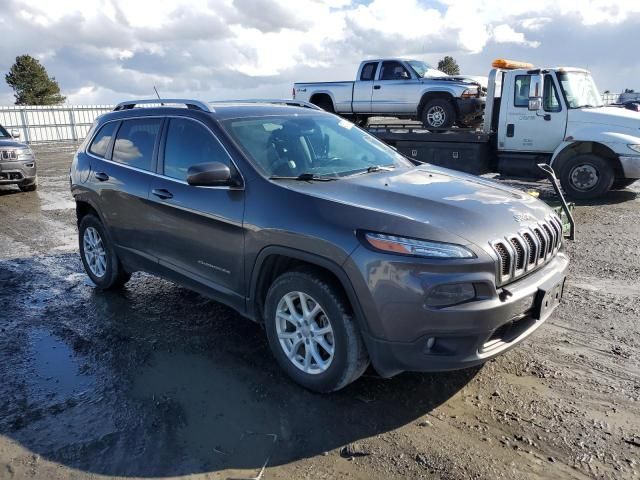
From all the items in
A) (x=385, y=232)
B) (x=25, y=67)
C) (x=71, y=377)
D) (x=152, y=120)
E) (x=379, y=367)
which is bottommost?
(x=71, y=377)

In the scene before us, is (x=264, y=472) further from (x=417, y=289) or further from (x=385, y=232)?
(x=385, y=232)

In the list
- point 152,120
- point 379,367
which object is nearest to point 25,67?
point 152,120

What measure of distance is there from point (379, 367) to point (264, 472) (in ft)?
2.76

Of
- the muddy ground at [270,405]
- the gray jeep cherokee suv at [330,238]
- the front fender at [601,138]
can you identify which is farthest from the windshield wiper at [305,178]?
the front fender at [601,138]

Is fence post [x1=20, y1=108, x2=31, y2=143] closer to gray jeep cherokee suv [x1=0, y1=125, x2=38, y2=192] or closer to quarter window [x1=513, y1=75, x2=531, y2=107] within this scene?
gray jeep cherokee suv [x1=0, y1=125, x2=38, y2=192]

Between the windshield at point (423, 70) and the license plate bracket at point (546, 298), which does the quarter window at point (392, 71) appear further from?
the license plate bracket at point (546, 298)

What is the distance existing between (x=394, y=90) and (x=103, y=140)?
9.90 m

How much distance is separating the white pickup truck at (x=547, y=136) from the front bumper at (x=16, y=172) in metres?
8.25

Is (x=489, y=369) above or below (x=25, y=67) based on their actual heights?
below

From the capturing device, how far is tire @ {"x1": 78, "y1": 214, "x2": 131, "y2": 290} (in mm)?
5258

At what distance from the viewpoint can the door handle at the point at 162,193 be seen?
4.21 m

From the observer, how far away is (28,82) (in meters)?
44.4

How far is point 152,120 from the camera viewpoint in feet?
15.2

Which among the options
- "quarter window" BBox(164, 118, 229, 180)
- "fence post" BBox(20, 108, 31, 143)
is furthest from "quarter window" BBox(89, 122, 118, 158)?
"fence post" BBox(20, 108, 31, 143)
